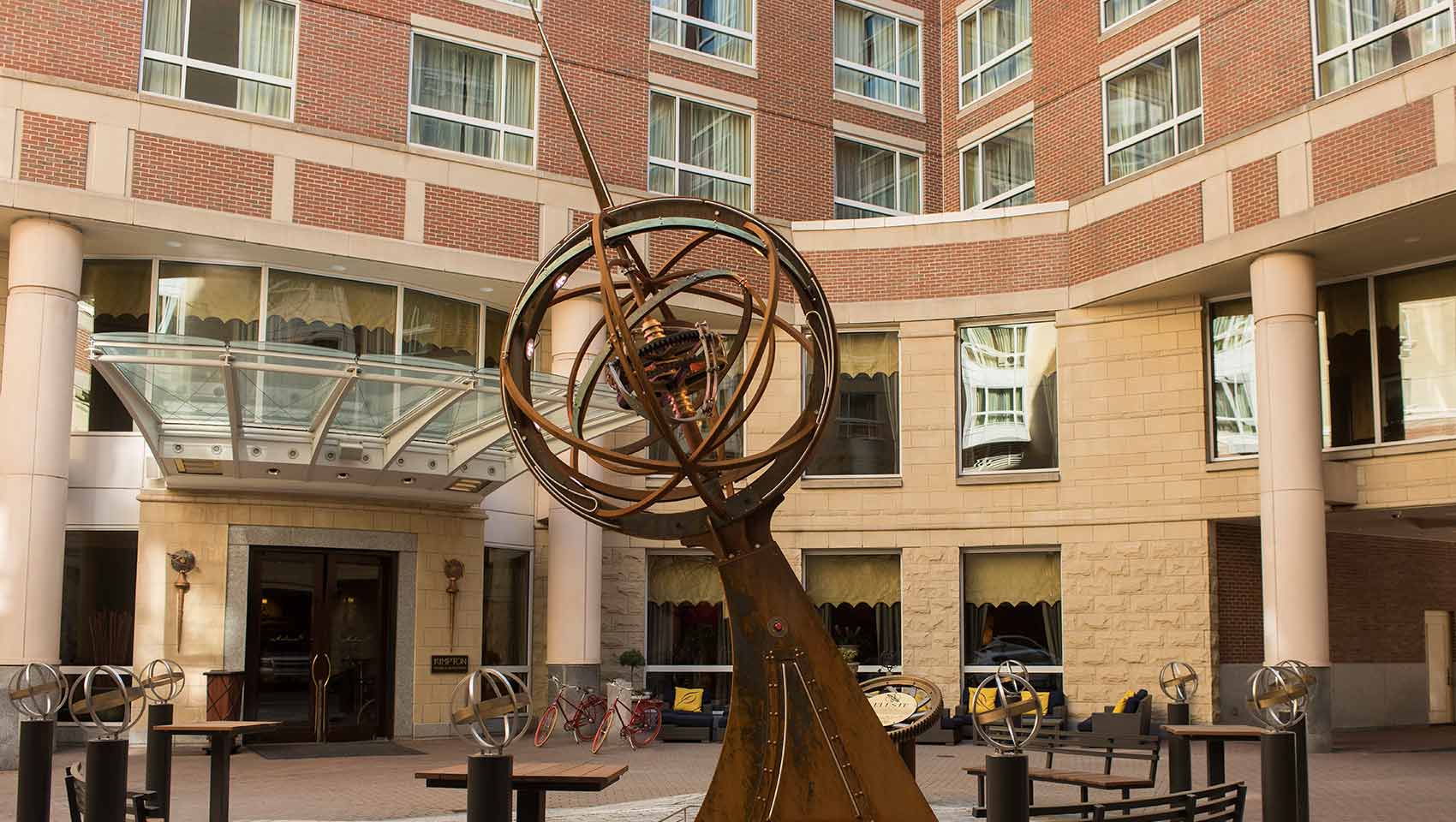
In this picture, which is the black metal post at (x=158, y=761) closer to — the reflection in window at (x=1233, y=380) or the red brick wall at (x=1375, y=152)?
the red brick wall at (x=1375, y=152)

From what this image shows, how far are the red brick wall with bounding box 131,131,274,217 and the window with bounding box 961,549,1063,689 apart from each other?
12.7m

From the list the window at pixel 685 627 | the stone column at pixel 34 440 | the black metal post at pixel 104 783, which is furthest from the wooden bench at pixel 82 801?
the window at pixel 685 627

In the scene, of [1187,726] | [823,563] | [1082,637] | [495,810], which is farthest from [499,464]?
[495,810]

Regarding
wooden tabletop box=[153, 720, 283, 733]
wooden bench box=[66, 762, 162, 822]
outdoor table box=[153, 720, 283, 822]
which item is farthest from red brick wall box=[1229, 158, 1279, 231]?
wooden bench box=[66, 762, 162, 822]

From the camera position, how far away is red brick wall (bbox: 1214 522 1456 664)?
22.5 meters

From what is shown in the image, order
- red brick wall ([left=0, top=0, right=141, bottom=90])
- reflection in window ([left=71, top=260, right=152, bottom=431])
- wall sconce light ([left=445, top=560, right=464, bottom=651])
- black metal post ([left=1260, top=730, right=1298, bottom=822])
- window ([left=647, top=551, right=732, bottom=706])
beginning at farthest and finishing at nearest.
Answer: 1. window ([left=647, top=551, right=732, bottom=706])
2. wall sconce light ([left=445, top=560, right=464, bottom=651])
3. reflection in window ([left=71, top=260, right=152, bottom=431])
4. red brick wall ([left=0, top=0, right=141, bottom=90])
5. black metal post ([left=1260, top=730, right=1298, bottom=822])

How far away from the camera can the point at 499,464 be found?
21469 mm

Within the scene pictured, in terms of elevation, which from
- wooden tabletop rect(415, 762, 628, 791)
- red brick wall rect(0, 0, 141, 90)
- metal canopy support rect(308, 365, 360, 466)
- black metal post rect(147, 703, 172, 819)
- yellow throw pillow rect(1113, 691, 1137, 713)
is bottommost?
yellow throw pillow rect(1113, 691, 1137, 713)

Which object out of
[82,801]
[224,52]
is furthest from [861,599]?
[82,801]

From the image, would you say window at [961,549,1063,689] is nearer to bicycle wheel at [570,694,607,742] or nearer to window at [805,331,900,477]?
window at [805,331,900,477]

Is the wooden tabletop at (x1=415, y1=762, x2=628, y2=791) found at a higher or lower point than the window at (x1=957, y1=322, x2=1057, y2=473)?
lower

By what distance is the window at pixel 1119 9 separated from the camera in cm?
2391

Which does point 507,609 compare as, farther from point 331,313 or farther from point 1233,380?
point 1233,380

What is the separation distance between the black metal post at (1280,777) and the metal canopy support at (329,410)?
456 inches
